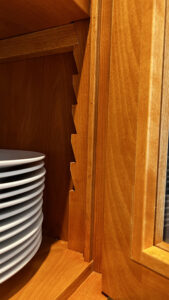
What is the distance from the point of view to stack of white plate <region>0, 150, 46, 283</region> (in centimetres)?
38

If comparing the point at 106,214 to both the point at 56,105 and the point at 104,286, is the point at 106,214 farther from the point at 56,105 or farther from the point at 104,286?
the point at 56,105

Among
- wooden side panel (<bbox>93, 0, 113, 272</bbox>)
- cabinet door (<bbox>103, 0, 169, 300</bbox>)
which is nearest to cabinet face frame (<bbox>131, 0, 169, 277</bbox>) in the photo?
cabinet door (<bbox>103, 0, 169, 300</bbox>)

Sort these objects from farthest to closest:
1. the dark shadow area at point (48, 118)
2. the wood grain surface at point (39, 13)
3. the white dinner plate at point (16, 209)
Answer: the dark shadow area at point (48, 118), the wood grain surface at point (39, 13), the white dinner plate at point (16, 209)

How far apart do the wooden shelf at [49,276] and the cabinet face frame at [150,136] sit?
156 millimetres

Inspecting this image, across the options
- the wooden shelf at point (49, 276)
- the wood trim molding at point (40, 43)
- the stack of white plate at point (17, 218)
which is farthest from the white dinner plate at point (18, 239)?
the wood trim molding at point (40, 43)

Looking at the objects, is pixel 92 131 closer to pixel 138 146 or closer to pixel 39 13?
pixel 138 146

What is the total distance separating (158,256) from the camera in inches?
15.8

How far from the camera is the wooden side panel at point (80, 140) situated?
1.86 ft

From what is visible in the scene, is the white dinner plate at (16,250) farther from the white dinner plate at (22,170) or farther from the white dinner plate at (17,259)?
the white dinner plate at (22,170)

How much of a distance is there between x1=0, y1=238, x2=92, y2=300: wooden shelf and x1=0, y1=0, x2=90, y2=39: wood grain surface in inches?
22.2

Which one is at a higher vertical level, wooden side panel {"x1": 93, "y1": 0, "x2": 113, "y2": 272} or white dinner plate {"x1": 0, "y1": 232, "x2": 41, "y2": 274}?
wooden side panel {"x1": 93, "y1": 0, "x2": 113, "y2": 272}

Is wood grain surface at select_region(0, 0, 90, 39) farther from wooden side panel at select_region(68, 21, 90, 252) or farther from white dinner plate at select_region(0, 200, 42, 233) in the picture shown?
white dinner plate at select_region(0, 200, 42, 233)

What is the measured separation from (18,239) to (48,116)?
0.36 meters

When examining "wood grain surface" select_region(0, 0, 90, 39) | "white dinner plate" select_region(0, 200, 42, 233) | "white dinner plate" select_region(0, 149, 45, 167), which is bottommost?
"white dinner plate" select_region(0, 200, 42, 233)
